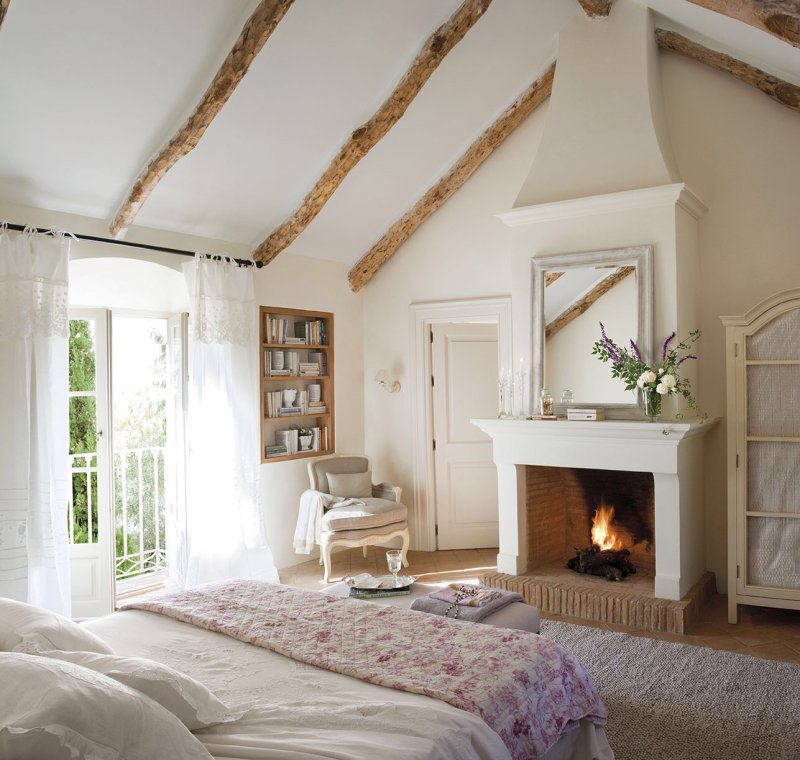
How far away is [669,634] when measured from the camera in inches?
169

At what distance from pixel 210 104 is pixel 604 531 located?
389cm

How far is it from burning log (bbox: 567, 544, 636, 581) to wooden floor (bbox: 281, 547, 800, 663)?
0.49 metres

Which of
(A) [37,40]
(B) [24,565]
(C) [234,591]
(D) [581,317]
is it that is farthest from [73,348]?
(D) [581,317]

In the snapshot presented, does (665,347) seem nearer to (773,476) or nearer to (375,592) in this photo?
(773,476)

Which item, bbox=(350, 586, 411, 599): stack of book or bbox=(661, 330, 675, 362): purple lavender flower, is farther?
bbox=(661, 330, 675, 362): purple lavender flower

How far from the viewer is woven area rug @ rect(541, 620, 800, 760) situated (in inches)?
117

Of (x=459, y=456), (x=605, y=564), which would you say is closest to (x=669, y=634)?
(x=605, y=564)

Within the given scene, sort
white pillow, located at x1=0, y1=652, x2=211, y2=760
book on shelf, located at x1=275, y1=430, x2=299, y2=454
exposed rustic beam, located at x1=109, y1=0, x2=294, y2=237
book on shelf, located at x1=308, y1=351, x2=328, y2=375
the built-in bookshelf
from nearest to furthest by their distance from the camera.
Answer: white pillow, located at x1=0, y1=652, x2=211, y2=760, exposed rustic beam, located at x1=109, y1=0, x2=294, y2=237, the built-in bookshelf, book on shelf, located at x1=275, y1=430, x2=299, y2=454, book on shelf, located at x1=308, y1=351, x2=328, y2=375

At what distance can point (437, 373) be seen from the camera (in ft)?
21.3

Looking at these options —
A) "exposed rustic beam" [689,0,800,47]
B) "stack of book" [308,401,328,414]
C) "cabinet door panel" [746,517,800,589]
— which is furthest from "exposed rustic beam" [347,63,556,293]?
"cabinet door panel" [746,517,800,589]

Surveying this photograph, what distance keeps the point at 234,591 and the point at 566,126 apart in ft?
12.4

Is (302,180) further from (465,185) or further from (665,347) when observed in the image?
(665,347)

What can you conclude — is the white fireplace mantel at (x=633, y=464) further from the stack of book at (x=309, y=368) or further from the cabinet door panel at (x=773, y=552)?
the stack of book at (x=309, y=368)

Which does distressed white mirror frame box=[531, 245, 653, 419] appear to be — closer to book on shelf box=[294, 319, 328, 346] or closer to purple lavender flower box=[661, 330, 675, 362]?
purple lavender flower box=[661, 330, 675, 362]
